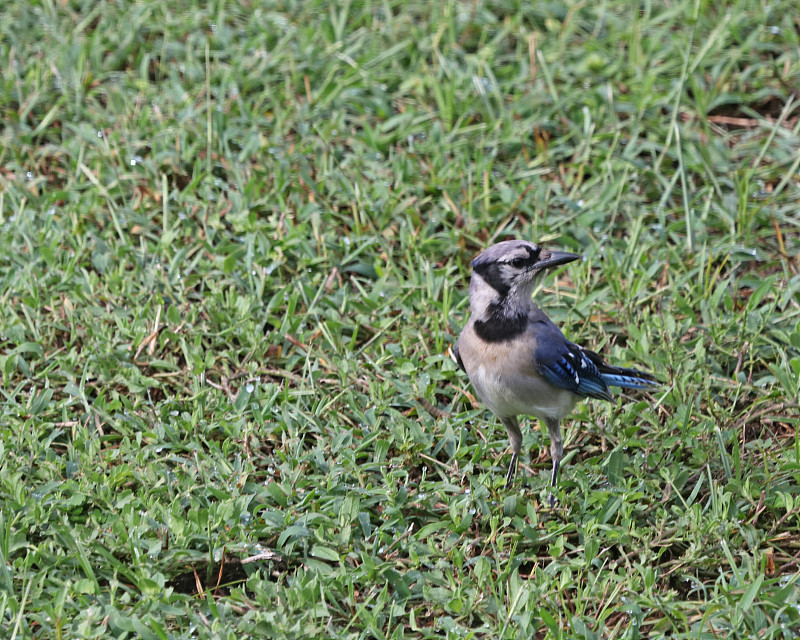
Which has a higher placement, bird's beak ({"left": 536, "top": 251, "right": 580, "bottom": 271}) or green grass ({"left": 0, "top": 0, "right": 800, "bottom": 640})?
bird's beak ({"left": 536, "top": 251, "right": 580, "bottom": 271})

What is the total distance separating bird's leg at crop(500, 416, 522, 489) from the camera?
4.36 metres

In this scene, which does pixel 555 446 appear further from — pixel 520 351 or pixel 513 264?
pixel 513 264

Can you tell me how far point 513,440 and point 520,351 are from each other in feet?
1.56

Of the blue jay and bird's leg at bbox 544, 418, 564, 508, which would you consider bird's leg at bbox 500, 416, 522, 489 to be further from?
bird's leg at bbox 544, 418, 564, 508

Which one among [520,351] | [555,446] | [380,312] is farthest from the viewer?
[380,312]

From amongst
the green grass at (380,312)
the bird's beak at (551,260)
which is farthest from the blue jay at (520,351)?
the green grass at (380,312)

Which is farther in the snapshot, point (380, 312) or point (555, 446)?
point (380, 312)

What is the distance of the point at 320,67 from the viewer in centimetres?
670

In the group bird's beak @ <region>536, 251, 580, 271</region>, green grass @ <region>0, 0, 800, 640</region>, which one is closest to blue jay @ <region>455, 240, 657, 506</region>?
bird's beak @ <region>536, 251, 580, 271</region>

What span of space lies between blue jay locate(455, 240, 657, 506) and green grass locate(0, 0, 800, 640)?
369 mm

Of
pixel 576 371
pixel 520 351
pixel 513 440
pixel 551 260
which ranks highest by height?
pixel 551 260

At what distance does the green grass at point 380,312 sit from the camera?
3.81m

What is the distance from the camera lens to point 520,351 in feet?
13.5

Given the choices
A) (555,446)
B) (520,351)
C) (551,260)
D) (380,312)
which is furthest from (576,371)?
(380,312)
